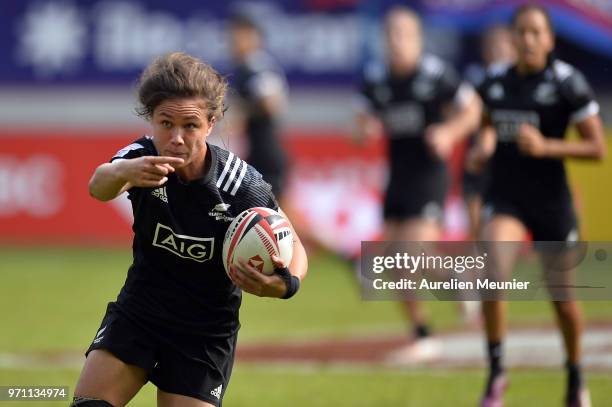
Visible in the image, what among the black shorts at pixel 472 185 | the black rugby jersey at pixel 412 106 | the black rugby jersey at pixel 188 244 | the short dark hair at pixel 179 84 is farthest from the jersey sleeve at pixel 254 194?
the black shorts at pixel 472 185

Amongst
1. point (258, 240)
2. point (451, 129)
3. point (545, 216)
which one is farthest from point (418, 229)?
point (258, 240)

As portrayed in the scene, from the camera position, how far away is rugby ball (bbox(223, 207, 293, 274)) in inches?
190

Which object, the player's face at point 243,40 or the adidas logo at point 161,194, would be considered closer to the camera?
the adidas logo at point 161,194

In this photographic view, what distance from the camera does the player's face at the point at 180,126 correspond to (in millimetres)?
4875

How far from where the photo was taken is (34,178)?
18.2m

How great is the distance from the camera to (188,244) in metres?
5.07

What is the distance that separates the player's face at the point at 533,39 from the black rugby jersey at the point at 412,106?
235cm

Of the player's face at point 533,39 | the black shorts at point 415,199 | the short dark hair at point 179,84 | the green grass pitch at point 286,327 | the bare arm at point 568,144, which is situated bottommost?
the green grass pitch at point 286,327

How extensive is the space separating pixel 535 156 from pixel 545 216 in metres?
0.48

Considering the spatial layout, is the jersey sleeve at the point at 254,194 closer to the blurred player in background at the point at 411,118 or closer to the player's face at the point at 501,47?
the blurred player in background at the point at 411,118

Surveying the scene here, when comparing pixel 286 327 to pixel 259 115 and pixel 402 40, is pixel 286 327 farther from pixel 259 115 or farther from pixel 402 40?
pixel 402 40

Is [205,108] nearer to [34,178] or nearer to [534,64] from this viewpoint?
[534,64]

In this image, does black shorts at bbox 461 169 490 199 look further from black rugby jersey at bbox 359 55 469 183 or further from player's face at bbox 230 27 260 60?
player's face at bbox 230 27 260 60

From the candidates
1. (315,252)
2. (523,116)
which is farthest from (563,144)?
(315,252)
